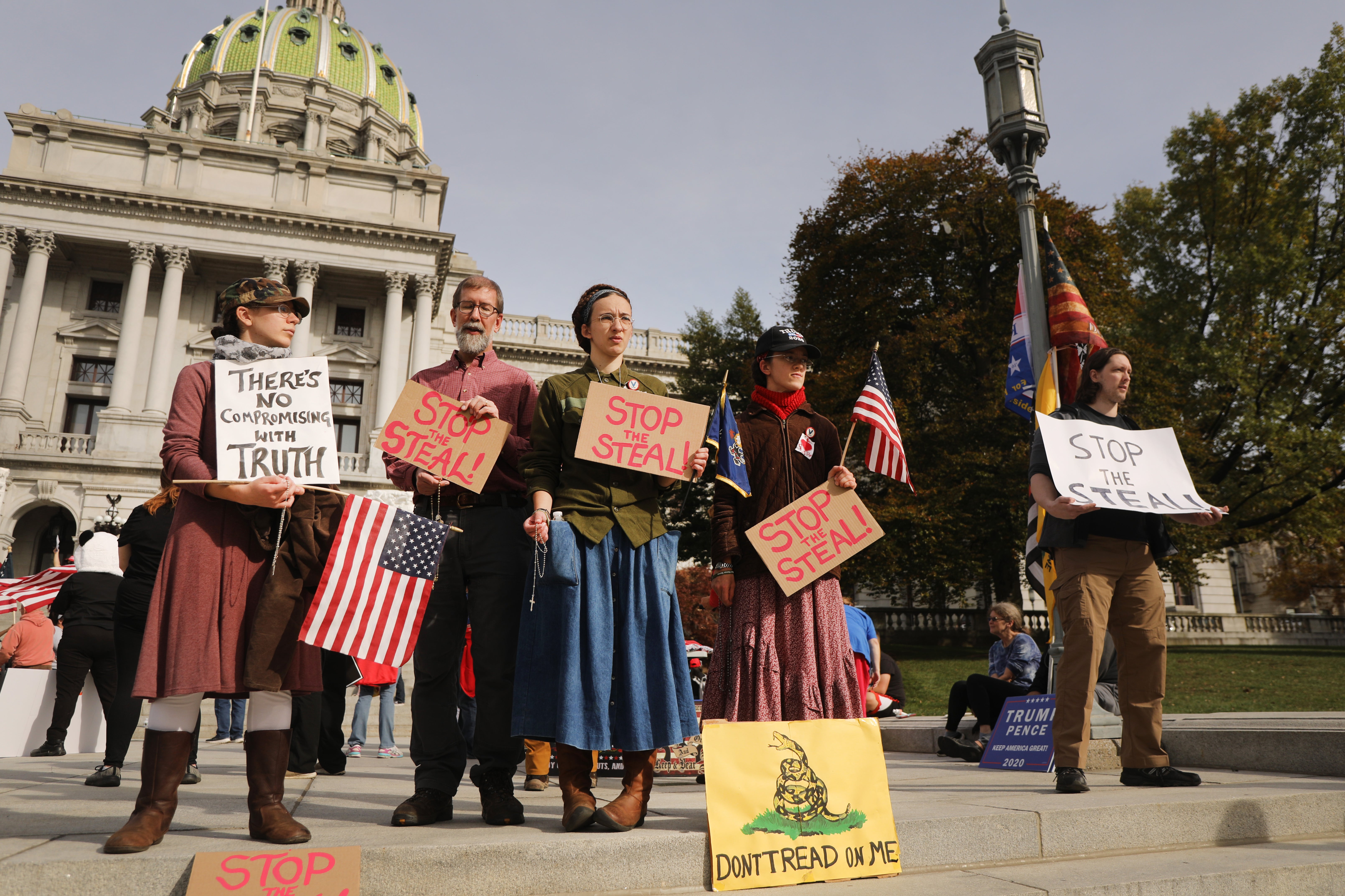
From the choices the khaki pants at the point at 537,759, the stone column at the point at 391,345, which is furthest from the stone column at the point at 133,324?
the khaki pants at the point at 537,759

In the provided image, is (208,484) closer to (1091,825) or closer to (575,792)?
(575,792)

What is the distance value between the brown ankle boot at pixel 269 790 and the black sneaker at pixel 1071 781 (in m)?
3.67

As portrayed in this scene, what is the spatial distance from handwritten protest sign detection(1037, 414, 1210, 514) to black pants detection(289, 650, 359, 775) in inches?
196

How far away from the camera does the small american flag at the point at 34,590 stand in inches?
343

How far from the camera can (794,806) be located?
3.26m

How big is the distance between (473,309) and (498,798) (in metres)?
2.28

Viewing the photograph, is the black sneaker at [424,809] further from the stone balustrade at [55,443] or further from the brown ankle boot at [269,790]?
the stone balustrade at [55,443]

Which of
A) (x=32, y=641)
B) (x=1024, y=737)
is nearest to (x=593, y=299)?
(x=1024, y=737)

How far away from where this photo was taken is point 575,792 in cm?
338

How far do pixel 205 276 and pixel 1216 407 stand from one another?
137 feet

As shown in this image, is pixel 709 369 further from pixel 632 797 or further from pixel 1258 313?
pixel 632 797

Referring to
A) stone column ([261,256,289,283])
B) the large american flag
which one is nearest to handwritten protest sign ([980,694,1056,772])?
the large american flag

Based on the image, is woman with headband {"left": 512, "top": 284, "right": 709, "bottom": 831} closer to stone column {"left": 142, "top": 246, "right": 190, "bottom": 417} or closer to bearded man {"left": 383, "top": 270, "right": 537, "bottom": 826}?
bearded man {"left": 383, "top": 270, "right": 537, "bottom": 826}

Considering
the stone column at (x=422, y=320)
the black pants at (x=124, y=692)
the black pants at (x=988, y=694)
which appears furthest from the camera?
the stone column at (x=422, y=320)
